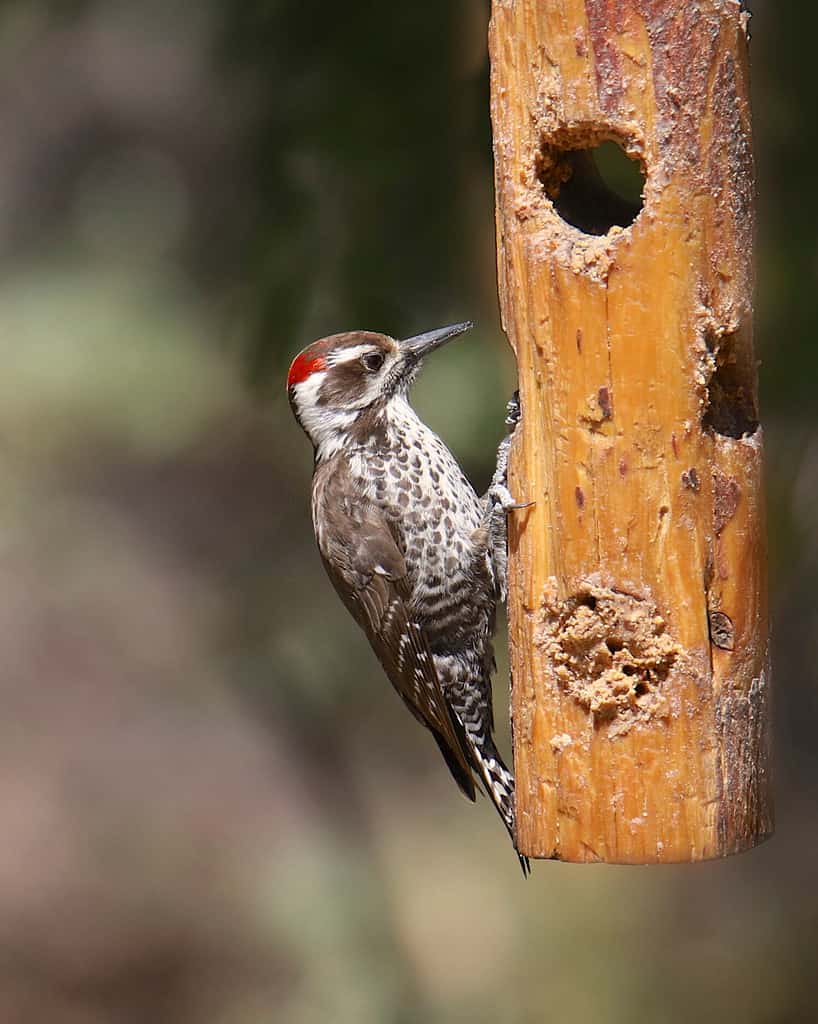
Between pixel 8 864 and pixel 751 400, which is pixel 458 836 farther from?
pixel 751 400

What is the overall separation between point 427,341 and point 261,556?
269 cm

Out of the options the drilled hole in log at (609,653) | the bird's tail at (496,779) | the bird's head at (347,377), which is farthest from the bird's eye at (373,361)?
the drilled hole in log at (609,653)

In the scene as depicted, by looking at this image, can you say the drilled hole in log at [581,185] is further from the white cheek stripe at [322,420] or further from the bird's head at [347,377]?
the white cheek stripe at [322,420]

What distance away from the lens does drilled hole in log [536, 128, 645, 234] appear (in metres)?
2.91

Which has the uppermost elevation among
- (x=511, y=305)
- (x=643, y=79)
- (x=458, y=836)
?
(x=643, y=79)

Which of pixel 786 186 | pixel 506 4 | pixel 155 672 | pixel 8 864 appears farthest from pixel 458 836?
pixel 506 4

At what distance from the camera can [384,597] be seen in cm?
387

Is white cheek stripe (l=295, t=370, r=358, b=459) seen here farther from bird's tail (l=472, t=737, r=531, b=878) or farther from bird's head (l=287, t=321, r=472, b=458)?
bird's tail (l=472, t=737, r=531, b=878)

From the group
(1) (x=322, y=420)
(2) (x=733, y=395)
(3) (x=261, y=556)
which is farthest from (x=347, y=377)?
(3) (x=261, y=556)

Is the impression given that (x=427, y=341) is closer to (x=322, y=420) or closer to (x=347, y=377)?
(x=347, y=377)

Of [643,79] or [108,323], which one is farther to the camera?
[108,323]

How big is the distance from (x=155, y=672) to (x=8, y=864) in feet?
4.46

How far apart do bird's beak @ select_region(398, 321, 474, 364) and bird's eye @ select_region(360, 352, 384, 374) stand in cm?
7

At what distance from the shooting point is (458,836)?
284 inches
